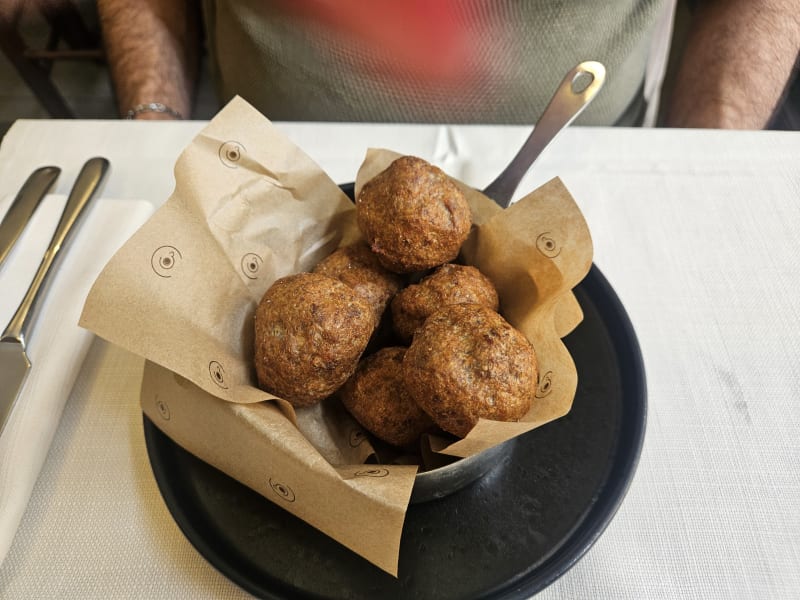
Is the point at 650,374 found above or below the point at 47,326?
below

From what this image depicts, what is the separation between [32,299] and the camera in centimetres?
85

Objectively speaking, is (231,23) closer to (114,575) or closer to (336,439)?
(336,439)

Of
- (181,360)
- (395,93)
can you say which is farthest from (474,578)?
(395,93)

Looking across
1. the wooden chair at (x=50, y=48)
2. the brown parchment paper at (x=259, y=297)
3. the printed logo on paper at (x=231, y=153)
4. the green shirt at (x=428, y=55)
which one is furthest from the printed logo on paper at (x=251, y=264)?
the wooden chair at (x=50, y=48)

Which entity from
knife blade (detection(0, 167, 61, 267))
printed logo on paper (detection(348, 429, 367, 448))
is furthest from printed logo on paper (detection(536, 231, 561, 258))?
knife blade (detection(0, 167, 61, 267))

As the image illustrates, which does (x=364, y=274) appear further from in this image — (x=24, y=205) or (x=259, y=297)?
(x=24, y=205)

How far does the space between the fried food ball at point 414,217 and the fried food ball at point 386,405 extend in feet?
0.45

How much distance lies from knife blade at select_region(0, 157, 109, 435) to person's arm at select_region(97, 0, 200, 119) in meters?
0.40

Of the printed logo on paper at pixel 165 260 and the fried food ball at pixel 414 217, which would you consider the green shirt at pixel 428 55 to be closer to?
the fried food ball at pixel 414 217

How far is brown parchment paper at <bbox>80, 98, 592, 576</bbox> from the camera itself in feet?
1.87

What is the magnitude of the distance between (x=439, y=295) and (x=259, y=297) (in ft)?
0.78

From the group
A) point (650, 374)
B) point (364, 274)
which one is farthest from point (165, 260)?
point (650, 374)

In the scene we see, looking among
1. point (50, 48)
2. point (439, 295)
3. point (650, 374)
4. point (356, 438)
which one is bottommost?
point (650, 374)

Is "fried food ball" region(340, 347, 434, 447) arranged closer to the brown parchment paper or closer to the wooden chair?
the brown parchment paper
